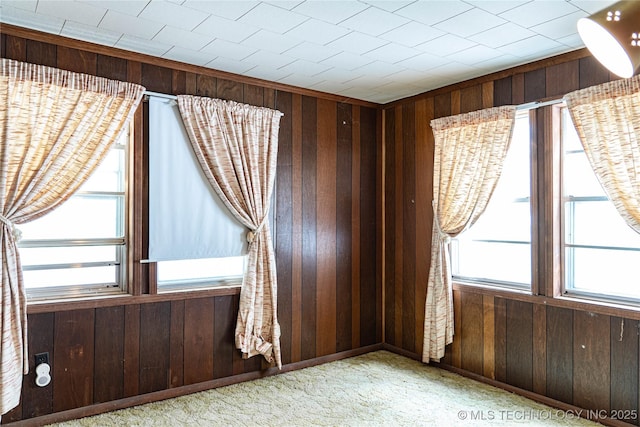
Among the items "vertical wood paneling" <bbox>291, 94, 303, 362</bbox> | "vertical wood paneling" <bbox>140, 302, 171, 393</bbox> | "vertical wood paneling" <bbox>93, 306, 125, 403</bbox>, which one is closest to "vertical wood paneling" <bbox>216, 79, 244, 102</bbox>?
"vertical wood paneling" <bbox>291, 94, 303, 362</bbox>

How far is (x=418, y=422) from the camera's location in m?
2.97

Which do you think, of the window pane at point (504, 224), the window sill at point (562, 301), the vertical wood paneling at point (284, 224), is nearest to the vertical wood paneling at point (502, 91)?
the window pane at point (504, 224)

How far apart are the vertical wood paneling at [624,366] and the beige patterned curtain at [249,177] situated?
2385 mm

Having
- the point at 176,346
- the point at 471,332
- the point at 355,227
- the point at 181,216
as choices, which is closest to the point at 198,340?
the point at 176,346

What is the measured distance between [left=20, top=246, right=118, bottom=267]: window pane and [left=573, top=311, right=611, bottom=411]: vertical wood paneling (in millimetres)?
3294

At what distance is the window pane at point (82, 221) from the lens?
119 inches

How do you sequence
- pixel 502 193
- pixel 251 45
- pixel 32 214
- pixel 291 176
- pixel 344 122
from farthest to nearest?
pixel 344 122 → pixel 291 176 → pixel 502 193 → pixel 251 45 → pixel 32 214

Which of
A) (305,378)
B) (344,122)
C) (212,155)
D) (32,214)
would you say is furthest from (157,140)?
(305,378)

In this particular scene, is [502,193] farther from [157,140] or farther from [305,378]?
[157,140]

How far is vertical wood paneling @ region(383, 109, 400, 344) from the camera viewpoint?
4504 mm

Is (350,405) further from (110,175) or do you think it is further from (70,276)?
(110,175)

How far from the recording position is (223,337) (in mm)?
3637

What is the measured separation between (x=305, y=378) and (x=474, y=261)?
5.68ft

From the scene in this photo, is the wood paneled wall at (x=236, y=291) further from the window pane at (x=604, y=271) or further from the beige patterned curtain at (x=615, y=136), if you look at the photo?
the beige patterned curtain at (x=615, y=136)
